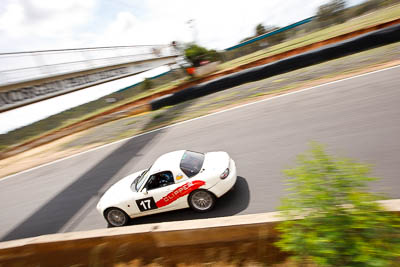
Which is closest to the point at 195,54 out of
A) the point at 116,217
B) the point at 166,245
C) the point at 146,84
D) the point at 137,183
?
the point at 146,84

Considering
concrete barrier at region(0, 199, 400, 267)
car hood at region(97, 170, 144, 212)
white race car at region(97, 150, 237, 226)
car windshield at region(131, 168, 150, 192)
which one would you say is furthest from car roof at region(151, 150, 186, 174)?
concrete barrier at region(0, 199, 400, 267)

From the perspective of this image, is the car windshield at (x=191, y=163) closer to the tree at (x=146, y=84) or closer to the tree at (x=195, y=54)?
the tree at (x=195, y=54)

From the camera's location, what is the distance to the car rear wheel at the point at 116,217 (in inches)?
228

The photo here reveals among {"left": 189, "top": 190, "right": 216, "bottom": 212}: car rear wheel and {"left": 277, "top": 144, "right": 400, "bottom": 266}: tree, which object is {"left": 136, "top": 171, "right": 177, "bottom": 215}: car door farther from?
{"left": 277, "top": 144, "right": 400, "bottom": 266}: tree

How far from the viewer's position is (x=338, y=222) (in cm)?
238

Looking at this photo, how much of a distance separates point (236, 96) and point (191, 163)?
A: 29.8 feet

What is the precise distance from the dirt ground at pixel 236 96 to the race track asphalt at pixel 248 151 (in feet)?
3.71

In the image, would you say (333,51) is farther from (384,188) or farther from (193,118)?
(384,188)

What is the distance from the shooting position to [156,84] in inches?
1353

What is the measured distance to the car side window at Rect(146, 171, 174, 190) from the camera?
545 centimetres

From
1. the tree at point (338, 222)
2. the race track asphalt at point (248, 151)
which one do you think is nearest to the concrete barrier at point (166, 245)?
the tree at point (338, 222)

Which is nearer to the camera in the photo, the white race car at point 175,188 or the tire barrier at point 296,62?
the white race car at point 175,188

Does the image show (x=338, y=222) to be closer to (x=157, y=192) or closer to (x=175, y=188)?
(x=175, y=188)

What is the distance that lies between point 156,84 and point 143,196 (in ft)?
99.7
